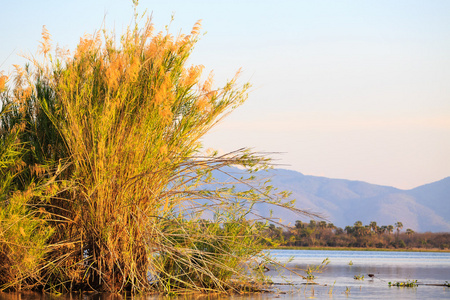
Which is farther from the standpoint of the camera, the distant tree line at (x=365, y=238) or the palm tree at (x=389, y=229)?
the palm tree at (x=389, y=229)

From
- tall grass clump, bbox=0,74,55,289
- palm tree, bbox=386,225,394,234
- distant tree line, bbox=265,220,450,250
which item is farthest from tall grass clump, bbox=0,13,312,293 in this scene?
palm tree, bbox=386,225,394,234

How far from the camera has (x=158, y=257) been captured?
9.57 m

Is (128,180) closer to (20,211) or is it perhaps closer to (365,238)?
(20,211)

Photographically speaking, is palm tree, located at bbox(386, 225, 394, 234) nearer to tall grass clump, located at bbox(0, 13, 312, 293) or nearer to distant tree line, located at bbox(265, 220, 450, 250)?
distant tree line, located at bbox(265, 220, 450, 250)

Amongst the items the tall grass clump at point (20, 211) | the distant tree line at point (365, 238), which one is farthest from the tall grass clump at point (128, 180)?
the distant tree line at point (365, 238)

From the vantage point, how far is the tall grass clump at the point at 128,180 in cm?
859

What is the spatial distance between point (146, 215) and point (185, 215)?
1.04 meters

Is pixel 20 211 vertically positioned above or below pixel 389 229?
below

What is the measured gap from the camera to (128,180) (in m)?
8.50

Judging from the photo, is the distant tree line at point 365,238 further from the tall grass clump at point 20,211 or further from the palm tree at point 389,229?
the tall grass clump at point 20,211

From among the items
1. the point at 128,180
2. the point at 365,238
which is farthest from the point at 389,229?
the point at 128,180

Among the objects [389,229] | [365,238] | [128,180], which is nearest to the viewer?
[128,180]

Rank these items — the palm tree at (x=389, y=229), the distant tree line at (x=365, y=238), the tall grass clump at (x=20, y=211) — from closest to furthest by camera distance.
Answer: the tall grass clump at (x=20, y=211) → the distant tree line at (x=365, y=238) → the palm tree at (x=389, y=229)

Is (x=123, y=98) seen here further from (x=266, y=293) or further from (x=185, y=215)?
(x=266, y=293)
